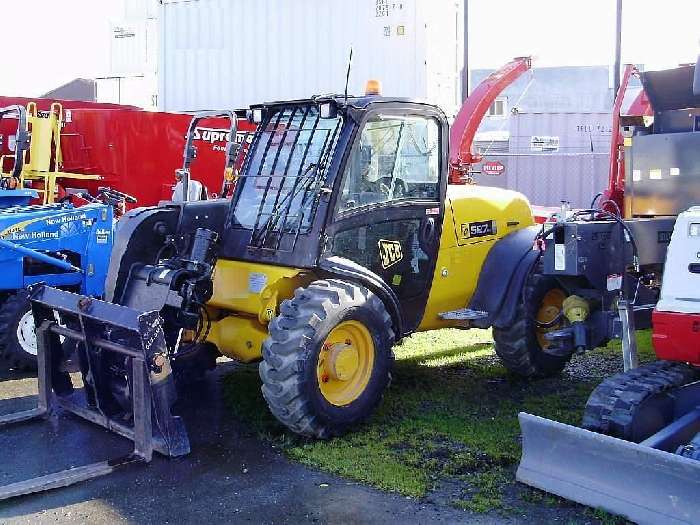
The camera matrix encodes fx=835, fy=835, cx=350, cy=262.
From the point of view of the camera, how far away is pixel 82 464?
4613mm

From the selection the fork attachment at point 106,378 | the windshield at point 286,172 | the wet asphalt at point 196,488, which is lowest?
the wet asphalt at point 196,488

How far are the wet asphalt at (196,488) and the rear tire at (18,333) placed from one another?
143 cm

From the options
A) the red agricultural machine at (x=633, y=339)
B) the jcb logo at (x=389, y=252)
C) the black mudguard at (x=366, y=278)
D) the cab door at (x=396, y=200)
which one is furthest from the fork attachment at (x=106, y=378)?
the red agricultural machine at (x=633, y=339)

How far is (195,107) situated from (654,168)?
10718 mm

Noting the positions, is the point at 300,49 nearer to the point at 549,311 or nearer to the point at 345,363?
the point at 549,311

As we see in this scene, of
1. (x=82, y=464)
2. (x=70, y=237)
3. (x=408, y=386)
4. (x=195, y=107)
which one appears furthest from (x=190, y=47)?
(x=82, y=464)

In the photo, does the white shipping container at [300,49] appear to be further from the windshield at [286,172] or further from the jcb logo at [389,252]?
the jcb logo at [389,252]

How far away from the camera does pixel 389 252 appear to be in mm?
5410

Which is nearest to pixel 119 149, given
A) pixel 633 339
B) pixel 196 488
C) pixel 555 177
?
pixel 196 488

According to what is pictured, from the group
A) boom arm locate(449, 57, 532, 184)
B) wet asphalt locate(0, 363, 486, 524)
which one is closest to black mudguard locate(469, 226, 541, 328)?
wet asphalt locate(0, 363, 486, 524)

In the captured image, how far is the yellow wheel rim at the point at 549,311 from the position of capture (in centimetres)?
615

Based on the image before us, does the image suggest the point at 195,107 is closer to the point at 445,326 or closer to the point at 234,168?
the point at 234,168

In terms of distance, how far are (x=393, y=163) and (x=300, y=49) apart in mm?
8897

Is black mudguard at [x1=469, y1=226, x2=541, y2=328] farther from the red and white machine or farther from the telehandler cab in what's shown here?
the red and white machine
